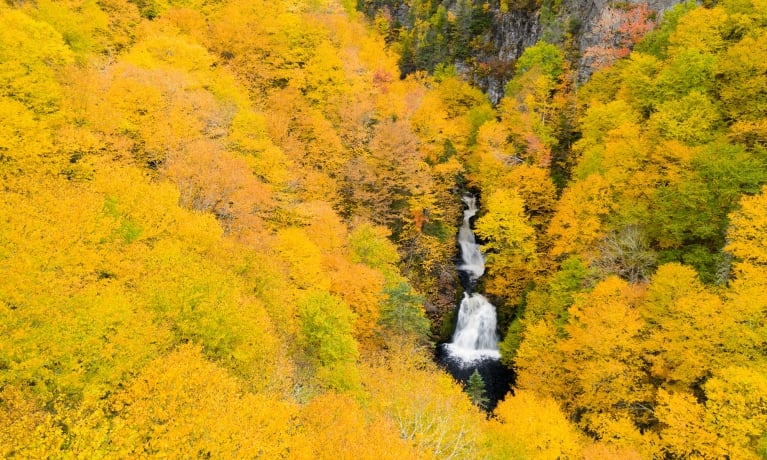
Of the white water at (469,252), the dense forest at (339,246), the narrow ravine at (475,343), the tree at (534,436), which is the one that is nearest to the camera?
the dense forest at (339,246)

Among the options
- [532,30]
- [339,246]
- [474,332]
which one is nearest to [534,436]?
[474,332]

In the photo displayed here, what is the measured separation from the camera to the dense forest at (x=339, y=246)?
62.4 feet

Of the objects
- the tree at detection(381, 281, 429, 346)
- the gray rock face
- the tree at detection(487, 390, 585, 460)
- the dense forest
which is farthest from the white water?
the gray rock face

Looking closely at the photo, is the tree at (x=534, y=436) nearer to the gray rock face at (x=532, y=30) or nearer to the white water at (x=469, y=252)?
the white water at (x=469, y=252)

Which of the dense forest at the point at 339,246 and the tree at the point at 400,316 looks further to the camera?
the tree at the point at 400,316

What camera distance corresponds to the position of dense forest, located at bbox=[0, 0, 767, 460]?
62.4ft

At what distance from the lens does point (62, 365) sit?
1781 centimetres

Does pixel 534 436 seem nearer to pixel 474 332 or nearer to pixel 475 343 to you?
pixel 475 343

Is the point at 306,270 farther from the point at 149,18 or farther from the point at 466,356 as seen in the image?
the point at 149,18

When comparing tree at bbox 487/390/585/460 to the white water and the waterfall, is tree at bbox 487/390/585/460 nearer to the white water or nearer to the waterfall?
the waterfall

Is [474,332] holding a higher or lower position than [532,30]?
lower

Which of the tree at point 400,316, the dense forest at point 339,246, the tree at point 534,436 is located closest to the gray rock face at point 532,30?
the dense forest at point 339,246

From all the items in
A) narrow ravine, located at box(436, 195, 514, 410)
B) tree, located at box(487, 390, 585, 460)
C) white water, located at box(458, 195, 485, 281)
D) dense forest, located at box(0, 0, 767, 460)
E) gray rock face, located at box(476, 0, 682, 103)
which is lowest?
narrow ravine, located at box(436, 195, 514, 410)

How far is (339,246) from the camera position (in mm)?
41656
